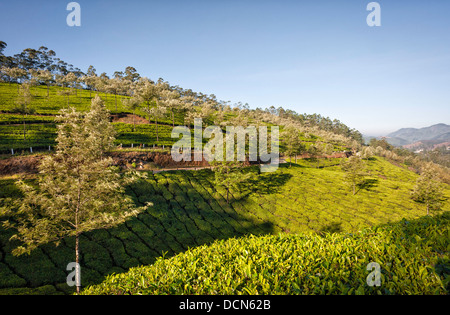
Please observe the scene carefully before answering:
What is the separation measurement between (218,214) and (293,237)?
24.6 meters

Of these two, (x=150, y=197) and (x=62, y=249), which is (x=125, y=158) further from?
(x=62, y=249)

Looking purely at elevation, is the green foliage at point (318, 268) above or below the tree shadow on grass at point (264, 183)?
above

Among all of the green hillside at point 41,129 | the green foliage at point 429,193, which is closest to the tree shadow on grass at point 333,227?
the green foliage at point 429,193

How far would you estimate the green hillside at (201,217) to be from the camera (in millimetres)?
15805

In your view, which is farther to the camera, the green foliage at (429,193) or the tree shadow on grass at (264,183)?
the tree shadow on grass at (264,183)

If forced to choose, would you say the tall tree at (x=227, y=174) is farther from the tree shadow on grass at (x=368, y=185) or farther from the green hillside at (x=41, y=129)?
the tree shadow on grass at (x=368, y=185)

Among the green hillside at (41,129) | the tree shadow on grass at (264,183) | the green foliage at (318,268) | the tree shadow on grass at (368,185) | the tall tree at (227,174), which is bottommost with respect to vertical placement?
the tree shadow on grass at (368,185)

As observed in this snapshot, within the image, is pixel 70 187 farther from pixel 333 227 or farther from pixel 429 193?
pixel 429 193

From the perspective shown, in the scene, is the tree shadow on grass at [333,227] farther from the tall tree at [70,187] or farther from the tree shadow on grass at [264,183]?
the tall tree at [70,187]

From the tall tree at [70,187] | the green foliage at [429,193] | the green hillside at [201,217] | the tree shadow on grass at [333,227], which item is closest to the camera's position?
the tall tree at [70,187]

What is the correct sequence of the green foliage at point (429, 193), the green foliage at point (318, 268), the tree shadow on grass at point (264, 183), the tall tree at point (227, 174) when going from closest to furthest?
the green foliage at point (318, 268) < the tall tree at point (227, 174) < the green foliage at point (429, 193) < the tree shadow on grass at point (264, 183)

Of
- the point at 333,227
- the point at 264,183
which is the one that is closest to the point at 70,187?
the point at 333,227

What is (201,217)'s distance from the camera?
2873cm
